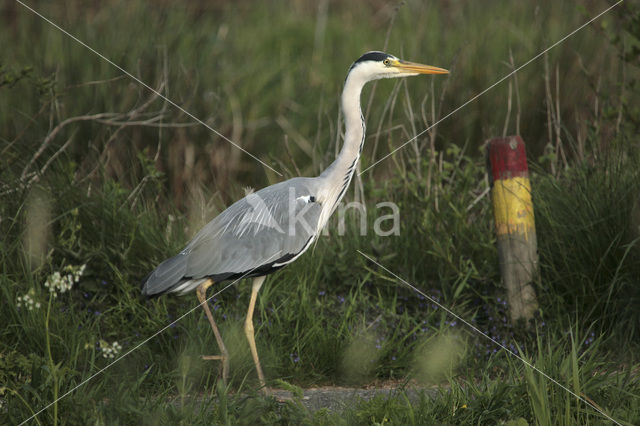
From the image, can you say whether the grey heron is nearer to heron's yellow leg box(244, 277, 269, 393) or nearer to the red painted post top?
heron's yellow leg box(244, 277, 269, 393)

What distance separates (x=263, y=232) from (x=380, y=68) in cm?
114

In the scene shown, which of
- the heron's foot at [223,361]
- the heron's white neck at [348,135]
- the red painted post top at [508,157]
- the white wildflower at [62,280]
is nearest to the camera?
the white wildflower at [62,280]

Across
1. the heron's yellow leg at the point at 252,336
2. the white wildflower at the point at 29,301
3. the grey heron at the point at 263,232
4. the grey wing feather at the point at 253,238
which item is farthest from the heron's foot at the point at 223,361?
the white wildflower at the point at 29,301

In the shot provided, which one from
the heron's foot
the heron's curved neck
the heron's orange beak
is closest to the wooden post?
the heron's orange beak

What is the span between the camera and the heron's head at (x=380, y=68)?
4309 mm

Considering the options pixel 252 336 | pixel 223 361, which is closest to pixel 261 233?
pixel 252 336

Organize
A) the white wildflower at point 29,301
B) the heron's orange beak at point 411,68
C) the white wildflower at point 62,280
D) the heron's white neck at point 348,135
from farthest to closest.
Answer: the heron's orange beak at point 411,68, the heron's white neck at point 348,135, the white wildflower at point 29,301, the white wildflower at point 62,280

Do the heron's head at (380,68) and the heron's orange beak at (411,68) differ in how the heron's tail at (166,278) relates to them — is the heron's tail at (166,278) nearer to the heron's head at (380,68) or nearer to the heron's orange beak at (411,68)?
the heron's head at (380,68)

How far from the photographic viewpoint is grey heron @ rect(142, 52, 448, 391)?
4062 mm

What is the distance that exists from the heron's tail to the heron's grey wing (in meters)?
0.08

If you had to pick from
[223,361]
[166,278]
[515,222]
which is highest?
[515,222]

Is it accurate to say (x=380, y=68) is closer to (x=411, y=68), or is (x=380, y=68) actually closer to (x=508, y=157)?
(x=411, y=68)

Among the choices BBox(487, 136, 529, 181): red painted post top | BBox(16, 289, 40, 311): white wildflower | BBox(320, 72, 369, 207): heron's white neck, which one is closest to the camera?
BBox(16, 289, 40, 311): white wildflower

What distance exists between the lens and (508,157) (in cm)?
453
